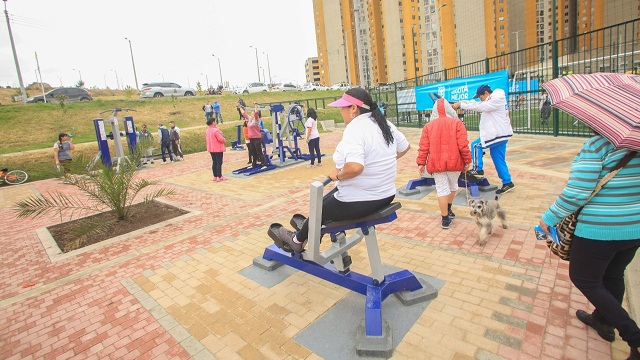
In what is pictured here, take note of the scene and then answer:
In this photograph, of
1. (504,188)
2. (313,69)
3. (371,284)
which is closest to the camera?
(371,284)

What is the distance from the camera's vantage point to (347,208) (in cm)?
286

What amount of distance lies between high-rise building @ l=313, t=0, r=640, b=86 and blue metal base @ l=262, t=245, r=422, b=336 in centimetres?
5540

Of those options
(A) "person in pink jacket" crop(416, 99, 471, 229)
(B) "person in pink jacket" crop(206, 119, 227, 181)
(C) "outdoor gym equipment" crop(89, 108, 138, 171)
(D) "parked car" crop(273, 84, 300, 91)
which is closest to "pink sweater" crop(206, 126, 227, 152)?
(B) "person in pink jacket" crop(206, 119, 227, 181)

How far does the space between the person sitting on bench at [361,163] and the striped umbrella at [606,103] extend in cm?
116

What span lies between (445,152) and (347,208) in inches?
91.1

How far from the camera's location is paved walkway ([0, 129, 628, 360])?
271cm

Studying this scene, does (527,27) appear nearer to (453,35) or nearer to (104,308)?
(453,35)

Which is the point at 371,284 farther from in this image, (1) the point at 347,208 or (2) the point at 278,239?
(2) the point at 278,239

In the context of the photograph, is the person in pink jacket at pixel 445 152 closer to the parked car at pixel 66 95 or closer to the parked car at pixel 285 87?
the parked car at pixel 66 95

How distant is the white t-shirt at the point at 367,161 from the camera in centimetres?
271

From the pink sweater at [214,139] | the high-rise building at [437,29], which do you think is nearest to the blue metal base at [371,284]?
the pink sweater at [214,139]

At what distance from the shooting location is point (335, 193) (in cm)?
299

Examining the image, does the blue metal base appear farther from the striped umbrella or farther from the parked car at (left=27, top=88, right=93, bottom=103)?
the parked car at (left=27, top=88, right=93, bottom=103)

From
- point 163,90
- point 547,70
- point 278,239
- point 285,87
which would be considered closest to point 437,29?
point 285,87
